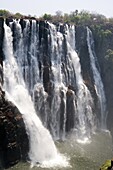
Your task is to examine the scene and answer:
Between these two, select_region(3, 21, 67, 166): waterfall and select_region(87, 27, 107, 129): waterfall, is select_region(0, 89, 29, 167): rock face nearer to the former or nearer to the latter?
select_region(3, 21, 67, 166): waterfall

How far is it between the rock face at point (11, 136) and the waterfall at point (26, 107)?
39.5 inches

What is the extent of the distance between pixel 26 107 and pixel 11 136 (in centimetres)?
611

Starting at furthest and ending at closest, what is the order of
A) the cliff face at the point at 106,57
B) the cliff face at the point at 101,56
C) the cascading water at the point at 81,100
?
1. the cliff face at the point at 106,57
2. the cliff face at the point at 101,56
3. the cascading water at the point at 81,100

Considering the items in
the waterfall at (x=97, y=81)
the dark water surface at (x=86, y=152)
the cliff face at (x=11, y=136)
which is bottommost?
the dark water surface at (x=86, y=152)

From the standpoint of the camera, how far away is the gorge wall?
119 ft

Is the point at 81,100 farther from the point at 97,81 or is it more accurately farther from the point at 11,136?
Answer: the point at 11,136

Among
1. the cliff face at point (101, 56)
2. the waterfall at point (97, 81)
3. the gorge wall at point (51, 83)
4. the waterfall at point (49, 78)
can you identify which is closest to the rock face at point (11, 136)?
the gorge wall at point (51, 83)

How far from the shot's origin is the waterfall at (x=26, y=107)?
119ft

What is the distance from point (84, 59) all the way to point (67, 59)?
4953 millimetres

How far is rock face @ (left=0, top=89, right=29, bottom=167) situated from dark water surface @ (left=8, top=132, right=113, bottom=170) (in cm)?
146

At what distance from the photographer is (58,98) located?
4444 cm

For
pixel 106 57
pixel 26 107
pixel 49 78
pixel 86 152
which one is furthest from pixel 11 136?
pixel 106 57

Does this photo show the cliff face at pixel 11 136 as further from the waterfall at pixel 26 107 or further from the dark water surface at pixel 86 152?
the dark water surface at pixel 86 152

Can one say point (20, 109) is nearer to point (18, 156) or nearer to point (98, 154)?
point (18, 156)
